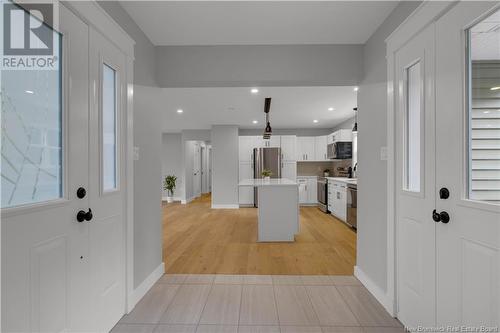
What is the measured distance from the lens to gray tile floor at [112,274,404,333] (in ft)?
6.31

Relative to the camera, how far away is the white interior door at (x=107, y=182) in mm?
1699

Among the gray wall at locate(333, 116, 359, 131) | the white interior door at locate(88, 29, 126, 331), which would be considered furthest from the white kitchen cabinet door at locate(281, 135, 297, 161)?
the white interior door at locate(88, 29, 126, 331)

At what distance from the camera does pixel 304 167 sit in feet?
27.5

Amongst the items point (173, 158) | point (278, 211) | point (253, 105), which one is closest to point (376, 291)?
point (278, 211)

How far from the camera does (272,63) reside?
2693mm

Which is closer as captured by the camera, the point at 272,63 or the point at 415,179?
the point at 415,179

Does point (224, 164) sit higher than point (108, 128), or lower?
lower

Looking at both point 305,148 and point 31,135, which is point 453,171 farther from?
point 305,148

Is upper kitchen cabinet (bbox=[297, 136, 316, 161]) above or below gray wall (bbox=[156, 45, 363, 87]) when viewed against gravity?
below

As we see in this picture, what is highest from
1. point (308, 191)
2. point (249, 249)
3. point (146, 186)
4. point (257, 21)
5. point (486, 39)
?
point (257, 21)

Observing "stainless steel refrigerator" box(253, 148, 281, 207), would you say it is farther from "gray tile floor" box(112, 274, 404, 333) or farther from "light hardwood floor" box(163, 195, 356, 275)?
"gray tile floor" box(112, 274, 404, 333)

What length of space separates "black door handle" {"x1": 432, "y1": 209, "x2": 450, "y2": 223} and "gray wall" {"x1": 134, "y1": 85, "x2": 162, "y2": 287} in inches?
88.7

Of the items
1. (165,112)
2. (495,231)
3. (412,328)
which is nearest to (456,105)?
(495,231)

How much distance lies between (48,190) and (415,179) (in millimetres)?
2337
